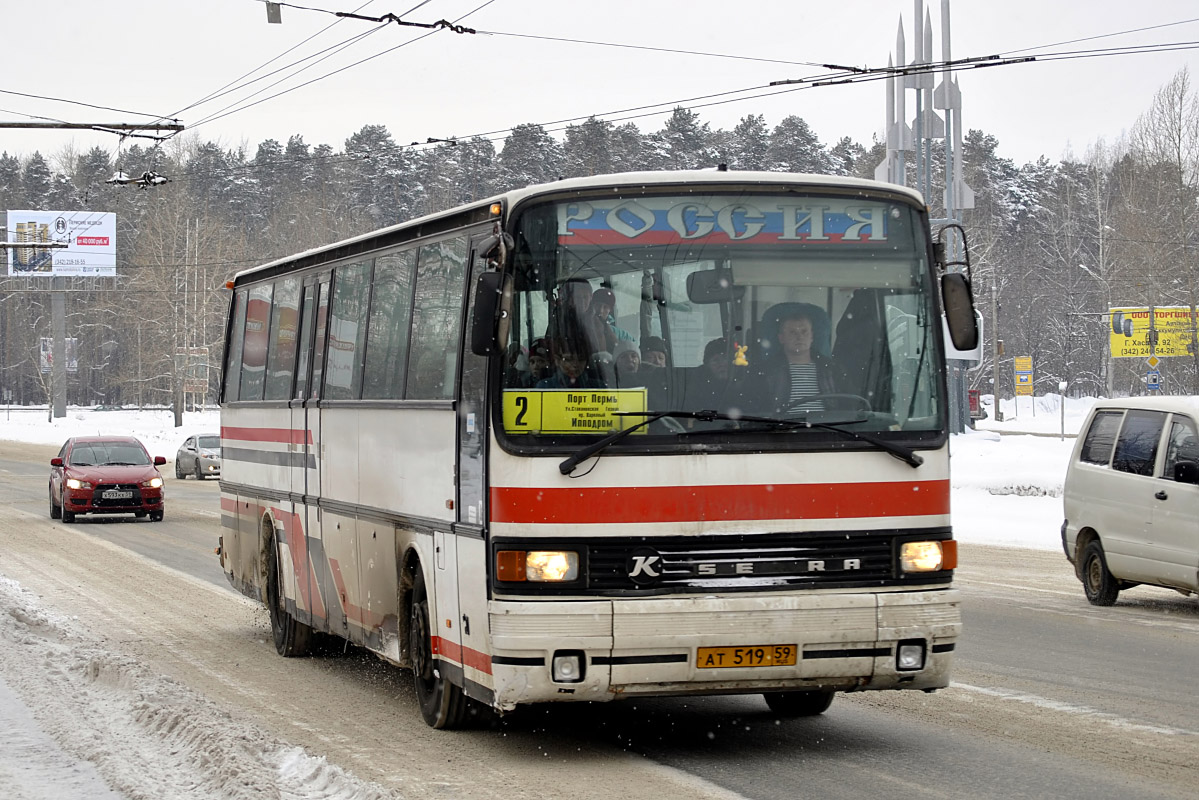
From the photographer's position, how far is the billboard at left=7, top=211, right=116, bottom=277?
9800 centimetres

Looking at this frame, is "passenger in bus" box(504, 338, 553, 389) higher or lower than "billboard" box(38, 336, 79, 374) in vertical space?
lower

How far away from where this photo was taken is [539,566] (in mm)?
7617

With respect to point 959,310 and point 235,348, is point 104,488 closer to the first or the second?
point 235,348

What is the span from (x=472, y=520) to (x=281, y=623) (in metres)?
5.18

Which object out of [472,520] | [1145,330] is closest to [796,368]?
[472,520]

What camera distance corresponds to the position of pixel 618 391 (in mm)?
7723

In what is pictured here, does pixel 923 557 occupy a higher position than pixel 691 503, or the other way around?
pixel 691 503

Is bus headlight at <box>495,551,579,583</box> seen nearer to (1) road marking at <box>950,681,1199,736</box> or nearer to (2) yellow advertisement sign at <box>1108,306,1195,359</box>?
(1) road marking at <box>950,681,1199,736</box>

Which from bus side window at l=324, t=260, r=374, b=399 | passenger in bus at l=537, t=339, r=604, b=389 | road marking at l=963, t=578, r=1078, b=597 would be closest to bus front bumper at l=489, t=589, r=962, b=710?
passenger in bus at l=537, t=339, r=604, b=389

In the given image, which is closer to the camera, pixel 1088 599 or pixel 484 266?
pixel 484 266

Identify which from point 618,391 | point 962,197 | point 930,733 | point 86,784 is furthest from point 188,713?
point 962,197

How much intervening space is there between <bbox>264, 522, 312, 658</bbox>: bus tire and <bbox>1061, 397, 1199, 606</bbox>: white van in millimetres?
7232

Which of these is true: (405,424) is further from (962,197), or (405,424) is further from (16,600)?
(962,197)

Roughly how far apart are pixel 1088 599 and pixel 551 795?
30.8 ft
